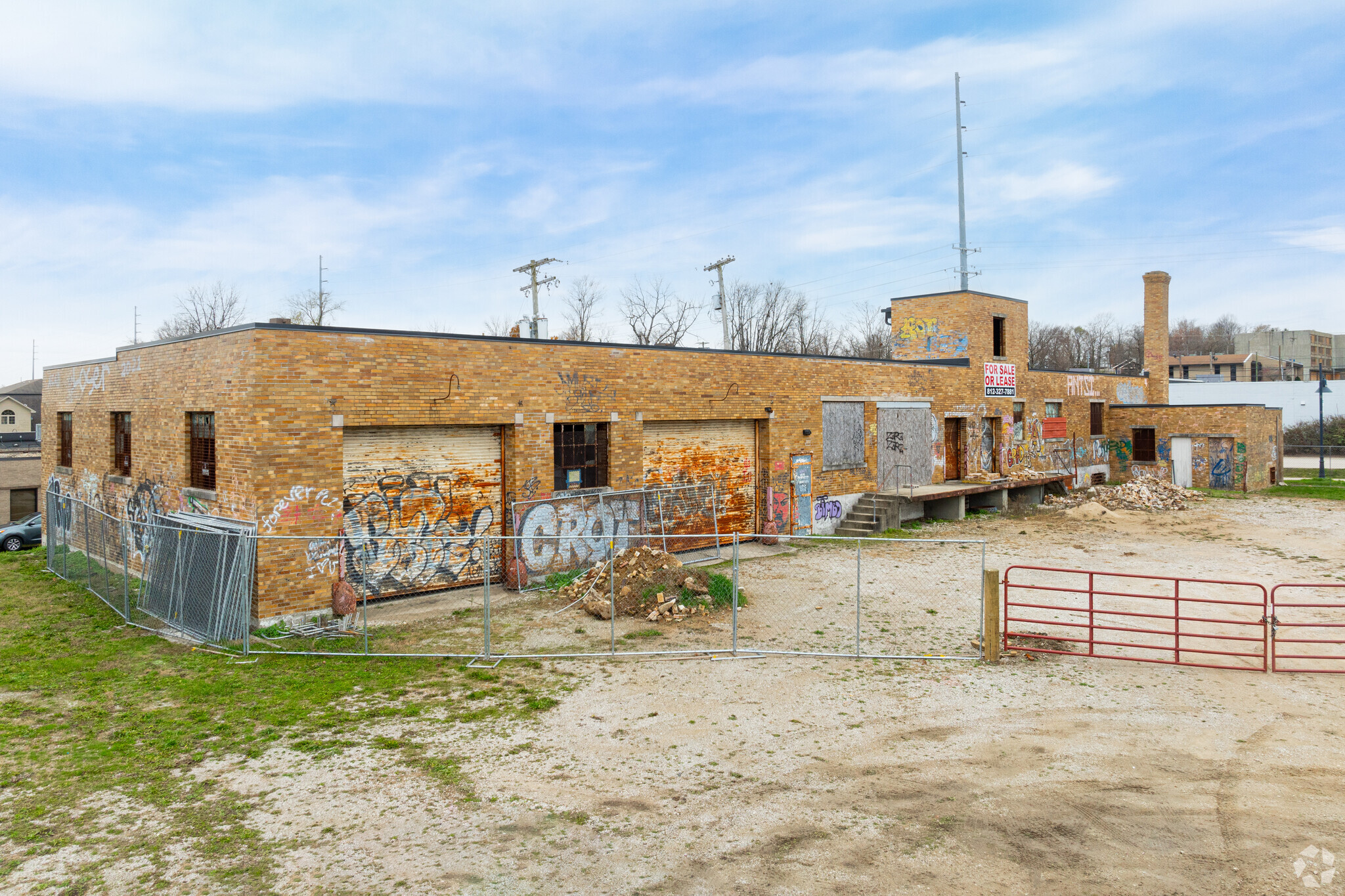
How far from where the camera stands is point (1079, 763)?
305 inches

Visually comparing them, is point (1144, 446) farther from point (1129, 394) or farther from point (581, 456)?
point (581, 456)

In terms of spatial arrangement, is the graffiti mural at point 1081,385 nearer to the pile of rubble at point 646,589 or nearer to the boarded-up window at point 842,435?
the boarded-up window at point 842,435

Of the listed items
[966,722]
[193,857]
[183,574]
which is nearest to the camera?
[193,857]

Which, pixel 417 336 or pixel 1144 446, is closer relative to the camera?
pixel 417 336

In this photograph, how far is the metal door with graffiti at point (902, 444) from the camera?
23906mm

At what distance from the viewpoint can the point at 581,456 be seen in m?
17.1

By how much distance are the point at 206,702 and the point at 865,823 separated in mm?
7623

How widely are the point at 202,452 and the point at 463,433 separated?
4.81m

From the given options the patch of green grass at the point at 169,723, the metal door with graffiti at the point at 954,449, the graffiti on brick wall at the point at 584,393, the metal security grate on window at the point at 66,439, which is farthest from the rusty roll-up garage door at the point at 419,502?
the metal door with graffiti at the point at 954,449

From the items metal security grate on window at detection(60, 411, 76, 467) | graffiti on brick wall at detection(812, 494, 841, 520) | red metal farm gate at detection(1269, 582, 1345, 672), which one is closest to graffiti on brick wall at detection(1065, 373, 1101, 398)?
graffiti on brick wall at detection(812, 494, 841, 520)

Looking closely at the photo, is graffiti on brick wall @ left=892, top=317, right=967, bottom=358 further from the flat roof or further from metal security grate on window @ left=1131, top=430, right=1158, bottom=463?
metal security grate on window @ left=1131, top=430, right=1158, bottom=463

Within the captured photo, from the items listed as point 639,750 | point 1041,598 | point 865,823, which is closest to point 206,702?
point 639,750

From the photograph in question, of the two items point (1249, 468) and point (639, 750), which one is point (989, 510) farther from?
point (639, 750)

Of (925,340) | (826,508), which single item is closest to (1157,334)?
(925,340)
